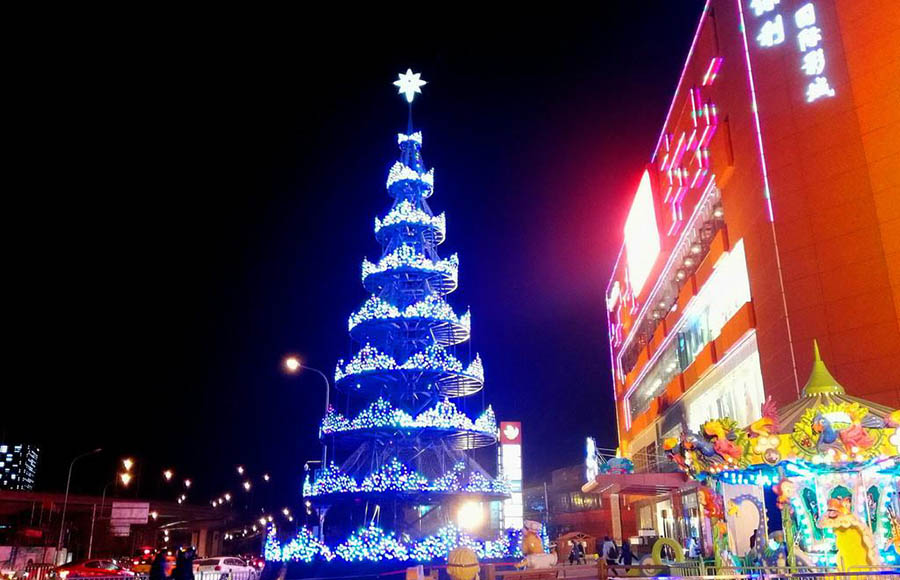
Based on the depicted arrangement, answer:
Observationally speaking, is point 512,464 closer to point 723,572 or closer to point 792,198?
point 792,198

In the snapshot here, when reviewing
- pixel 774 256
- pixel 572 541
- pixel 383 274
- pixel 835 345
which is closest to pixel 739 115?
pixel 774 256

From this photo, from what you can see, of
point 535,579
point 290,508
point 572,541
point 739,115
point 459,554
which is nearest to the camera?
point 459,554

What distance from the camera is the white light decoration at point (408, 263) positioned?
3266 centimetres

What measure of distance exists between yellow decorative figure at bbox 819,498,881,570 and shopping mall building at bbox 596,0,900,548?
9.05 m

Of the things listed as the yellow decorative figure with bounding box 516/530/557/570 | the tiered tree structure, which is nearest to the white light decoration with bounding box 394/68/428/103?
the tiered tree structure

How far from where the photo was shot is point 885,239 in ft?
72.6

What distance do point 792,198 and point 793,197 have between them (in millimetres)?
47

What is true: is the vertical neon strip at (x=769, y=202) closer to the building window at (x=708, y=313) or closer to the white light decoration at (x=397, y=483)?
the building window at (x=708, y=313)

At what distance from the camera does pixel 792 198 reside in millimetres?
23781

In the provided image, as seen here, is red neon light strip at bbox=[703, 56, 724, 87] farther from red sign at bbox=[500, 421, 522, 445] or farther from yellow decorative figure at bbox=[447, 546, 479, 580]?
red sign at bbox=[500, 421, 522, 445]

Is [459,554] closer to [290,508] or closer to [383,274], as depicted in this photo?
[383,274]

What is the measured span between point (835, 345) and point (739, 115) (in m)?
9.61

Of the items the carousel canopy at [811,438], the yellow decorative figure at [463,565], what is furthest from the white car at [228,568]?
the carousel canopy at [811,438]

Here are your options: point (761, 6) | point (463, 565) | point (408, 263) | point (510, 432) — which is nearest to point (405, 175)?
point (408, 263)
